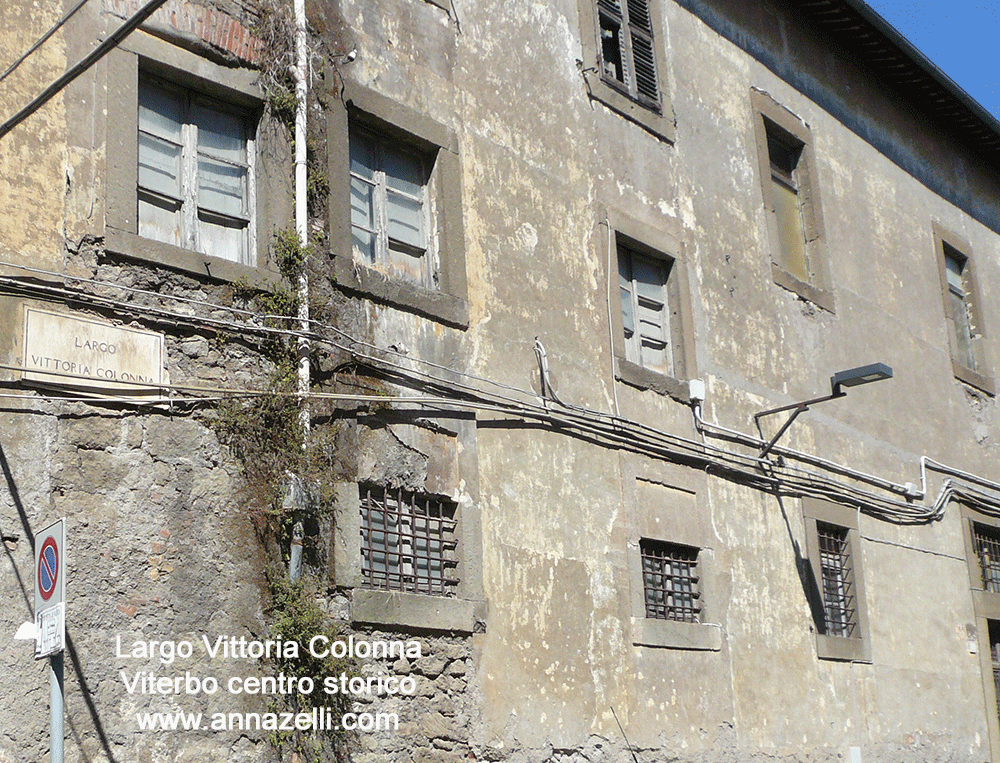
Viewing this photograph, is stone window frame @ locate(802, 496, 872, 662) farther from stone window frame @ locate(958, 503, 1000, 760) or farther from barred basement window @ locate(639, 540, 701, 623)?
stone window frame @ locate(958, 503, 1000, 760)

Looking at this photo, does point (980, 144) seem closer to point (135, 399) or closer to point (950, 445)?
point (950, 445)

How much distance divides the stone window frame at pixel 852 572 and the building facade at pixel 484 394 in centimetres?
3

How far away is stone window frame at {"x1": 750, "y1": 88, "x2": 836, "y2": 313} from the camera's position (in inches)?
484

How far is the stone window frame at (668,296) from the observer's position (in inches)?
391

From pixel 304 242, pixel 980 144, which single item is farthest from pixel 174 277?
pixel 980 144

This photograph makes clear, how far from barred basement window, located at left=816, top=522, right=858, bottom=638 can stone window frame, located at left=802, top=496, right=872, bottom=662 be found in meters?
0.05

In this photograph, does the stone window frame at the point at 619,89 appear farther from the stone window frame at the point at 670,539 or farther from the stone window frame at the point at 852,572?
the stone window frame at the point at 852,572

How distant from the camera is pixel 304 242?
764 centimetres

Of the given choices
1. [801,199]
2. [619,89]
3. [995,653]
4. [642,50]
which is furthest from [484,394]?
[995,653]

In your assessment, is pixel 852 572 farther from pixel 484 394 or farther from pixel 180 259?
pixel 180 259

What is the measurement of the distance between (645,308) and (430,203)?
2.51 m

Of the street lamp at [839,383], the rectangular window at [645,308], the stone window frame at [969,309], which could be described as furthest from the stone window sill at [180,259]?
the stone window frame at [969,309]

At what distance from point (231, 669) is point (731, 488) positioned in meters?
5.20

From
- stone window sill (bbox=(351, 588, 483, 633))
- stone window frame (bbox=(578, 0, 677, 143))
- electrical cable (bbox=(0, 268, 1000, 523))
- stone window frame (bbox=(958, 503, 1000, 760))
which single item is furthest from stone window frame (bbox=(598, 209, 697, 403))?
stone window frame (bbox=(958, 503, 1000, 760))
